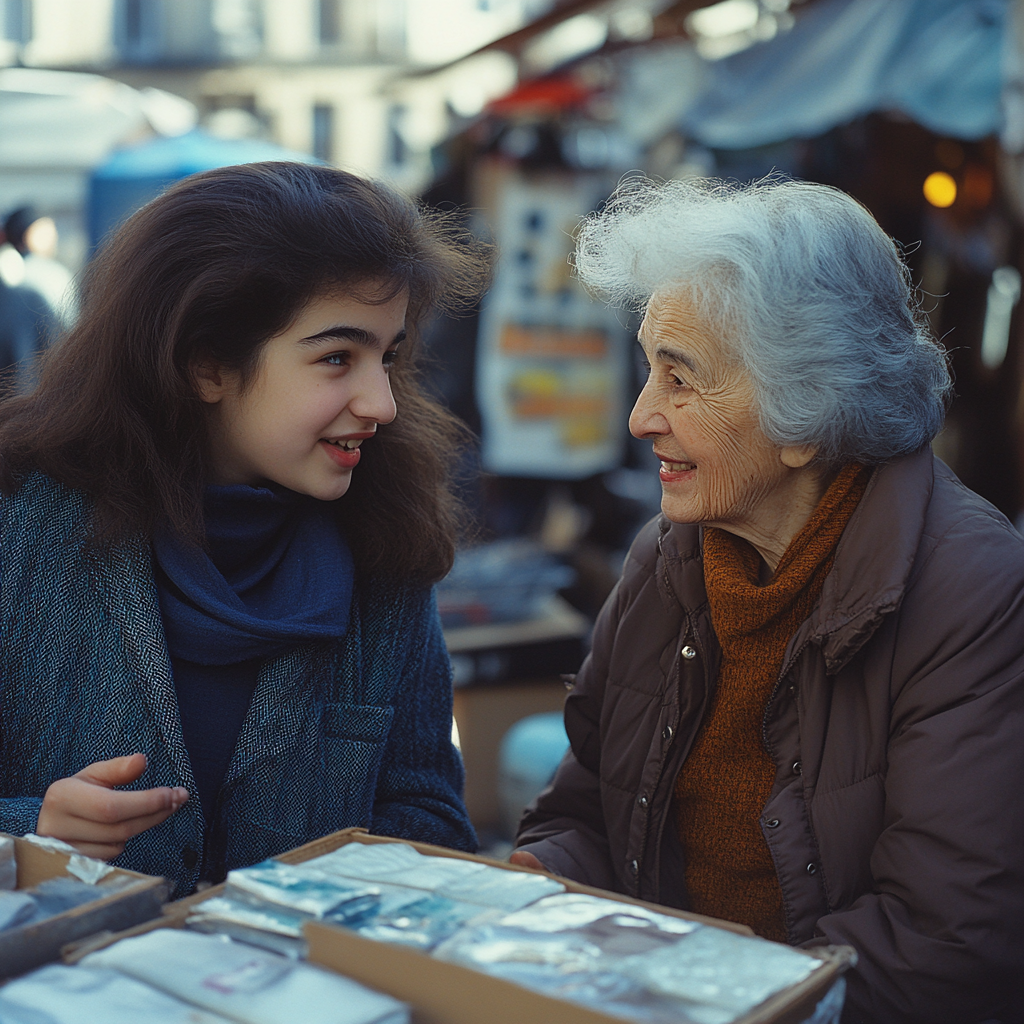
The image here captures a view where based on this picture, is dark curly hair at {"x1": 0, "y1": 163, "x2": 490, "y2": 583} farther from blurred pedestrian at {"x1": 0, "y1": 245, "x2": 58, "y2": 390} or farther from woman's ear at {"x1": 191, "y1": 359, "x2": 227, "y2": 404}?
blurred pedestrian at {"x1": 0, "y1": 245, "x2": 58, "y2": 390}

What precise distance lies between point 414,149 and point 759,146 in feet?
60.5

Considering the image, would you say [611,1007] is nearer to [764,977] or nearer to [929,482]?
[764,977]

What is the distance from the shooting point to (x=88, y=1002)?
911 mm

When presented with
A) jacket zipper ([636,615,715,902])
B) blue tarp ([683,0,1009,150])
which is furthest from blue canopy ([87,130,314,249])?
jacket zipper ([636,615,715,902])

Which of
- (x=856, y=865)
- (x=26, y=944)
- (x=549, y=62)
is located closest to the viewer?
(x=26, y=944)

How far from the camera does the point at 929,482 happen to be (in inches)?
72.9

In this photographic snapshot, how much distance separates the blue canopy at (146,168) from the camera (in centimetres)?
553

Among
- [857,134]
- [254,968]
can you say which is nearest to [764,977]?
[254,968]

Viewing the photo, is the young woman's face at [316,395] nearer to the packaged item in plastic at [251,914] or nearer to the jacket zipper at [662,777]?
the jacket zipper at [662,777]

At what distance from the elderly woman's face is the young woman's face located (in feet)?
1.52

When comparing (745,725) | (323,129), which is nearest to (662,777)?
(745,725)

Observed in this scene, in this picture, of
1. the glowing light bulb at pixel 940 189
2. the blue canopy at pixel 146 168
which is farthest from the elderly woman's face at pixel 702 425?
the glowing light bulb at pixel 940 189

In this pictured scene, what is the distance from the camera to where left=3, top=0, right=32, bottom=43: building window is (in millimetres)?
24500

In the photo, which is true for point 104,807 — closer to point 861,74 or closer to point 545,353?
point 861,74
